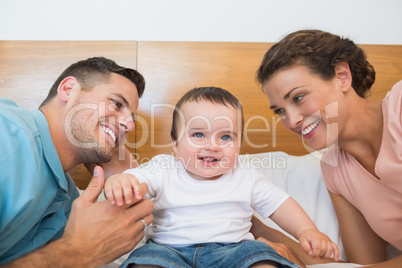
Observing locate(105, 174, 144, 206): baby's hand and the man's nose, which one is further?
the man's nose

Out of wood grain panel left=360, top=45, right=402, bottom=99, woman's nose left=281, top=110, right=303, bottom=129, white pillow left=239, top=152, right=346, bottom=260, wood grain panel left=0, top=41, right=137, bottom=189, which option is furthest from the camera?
wood grain panel left=360, top=45, right=402, bottom=99

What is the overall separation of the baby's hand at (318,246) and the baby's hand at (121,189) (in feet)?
1.59

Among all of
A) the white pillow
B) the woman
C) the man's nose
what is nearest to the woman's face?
the woman

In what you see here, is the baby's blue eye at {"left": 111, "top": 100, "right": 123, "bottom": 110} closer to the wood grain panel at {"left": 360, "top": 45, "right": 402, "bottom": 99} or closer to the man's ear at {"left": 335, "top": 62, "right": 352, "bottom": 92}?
the man's ear at {"left": 335, "top": 62, "right": 352, "bottom": 92}

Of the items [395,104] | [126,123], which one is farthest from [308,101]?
[126,123]

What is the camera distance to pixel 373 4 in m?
2.06

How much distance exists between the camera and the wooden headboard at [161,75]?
1882mm

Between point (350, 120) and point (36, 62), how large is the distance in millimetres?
1629

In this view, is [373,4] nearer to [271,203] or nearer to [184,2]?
[184,2]

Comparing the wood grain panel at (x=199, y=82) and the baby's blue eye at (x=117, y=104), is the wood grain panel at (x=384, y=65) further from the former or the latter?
the baby's blue eye at (x=117, y=104)

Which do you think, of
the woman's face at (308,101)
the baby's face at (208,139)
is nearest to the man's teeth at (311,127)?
the woman's face at (308,101)

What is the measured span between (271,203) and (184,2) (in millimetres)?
1330

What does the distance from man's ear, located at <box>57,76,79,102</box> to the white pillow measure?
776mm

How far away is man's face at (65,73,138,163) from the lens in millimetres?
1238
